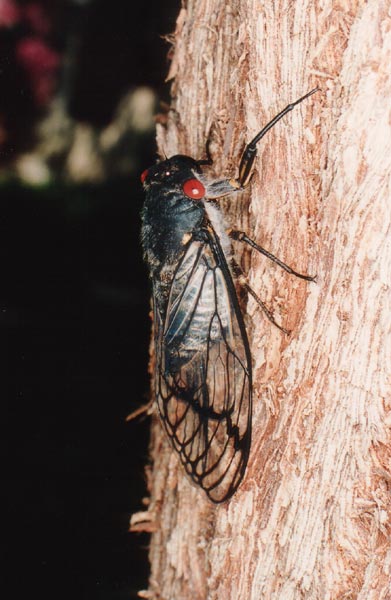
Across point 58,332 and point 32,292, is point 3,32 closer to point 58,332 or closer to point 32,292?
point 32,292

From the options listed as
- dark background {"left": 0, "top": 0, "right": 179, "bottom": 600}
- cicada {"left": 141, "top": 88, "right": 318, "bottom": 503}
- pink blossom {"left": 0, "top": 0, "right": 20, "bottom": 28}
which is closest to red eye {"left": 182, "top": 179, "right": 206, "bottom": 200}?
cicada {"left": 141, "top": 88, "right": 318, "bottom": 503}

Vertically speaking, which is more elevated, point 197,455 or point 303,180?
point 303,180

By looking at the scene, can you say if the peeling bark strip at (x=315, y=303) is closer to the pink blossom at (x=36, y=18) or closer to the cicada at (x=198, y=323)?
the cicada at (x=198, y=323)

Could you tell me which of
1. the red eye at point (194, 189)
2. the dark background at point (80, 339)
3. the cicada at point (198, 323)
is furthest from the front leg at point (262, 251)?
the dark background at point (80, 339)

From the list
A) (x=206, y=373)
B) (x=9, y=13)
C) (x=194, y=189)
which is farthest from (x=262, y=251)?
(x=9, y=13)

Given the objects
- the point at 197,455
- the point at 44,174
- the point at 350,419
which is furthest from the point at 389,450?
the point at 44,174

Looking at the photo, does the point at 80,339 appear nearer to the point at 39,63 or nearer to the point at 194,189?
the point at 39,63
